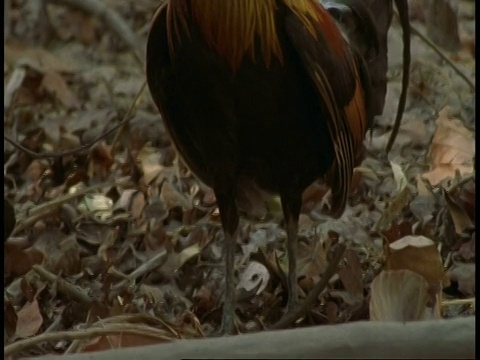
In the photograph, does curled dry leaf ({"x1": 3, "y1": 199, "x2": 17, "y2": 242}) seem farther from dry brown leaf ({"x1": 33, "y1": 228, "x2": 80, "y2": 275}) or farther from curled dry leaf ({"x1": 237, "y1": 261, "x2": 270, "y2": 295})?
curled dry leaf ({"x1": 237, "y1": 261, "x2": 270, "y2": 295})

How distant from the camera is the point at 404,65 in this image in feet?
4.43

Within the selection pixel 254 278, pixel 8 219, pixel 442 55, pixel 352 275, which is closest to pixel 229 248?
pixel 254 278

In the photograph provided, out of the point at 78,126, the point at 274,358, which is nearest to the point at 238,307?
the point at 274,358

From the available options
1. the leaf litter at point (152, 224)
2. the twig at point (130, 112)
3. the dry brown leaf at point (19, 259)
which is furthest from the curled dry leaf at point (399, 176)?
the dry brown leaf at point (19, 259)

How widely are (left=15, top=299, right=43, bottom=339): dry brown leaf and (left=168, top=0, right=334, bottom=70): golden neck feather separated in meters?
0.35

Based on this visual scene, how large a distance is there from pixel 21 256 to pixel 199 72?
0.31 m

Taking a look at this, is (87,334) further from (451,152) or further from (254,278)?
(451,152)

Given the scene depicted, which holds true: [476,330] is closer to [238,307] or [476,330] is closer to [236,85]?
[238,307]

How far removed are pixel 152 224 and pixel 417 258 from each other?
0.33m

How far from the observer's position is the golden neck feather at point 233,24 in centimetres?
119

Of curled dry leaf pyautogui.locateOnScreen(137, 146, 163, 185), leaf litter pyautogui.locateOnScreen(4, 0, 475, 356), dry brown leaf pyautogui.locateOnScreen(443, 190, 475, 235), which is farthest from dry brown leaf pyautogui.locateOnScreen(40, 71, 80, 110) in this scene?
dry brown leaf pyautogui.locateOnScreen(443, 190, 475, 235)

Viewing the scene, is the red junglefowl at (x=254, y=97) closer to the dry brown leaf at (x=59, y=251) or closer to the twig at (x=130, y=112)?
the twig at (x=130, y=112)

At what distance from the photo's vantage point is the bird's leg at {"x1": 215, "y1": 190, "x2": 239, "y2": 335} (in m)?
1.24

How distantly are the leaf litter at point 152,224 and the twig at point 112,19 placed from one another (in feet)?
0.04
